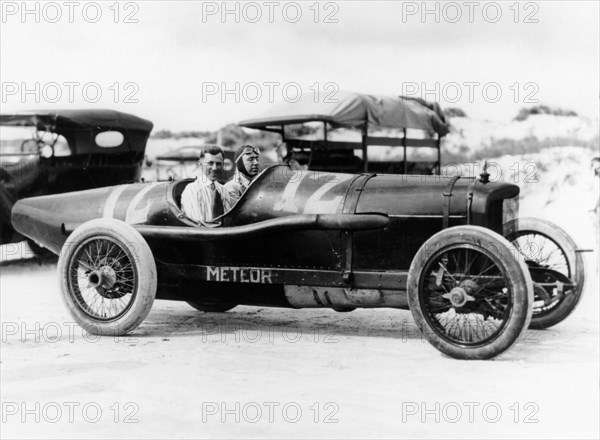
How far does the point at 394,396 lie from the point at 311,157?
755cm

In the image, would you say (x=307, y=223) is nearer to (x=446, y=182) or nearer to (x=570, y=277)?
(x=446, y=182)

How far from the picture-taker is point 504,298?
16.6 ft

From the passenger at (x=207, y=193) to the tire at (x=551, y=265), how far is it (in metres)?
2.29

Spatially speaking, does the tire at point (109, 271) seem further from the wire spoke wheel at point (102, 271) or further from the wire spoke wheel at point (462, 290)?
the wire spoke wheel at point (462, 290)

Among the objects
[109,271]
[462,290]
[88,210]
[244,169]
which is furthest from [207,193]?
[462,290]

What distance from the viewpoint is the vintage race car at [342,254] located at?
505 cm

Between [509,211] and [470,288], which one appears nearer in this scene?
[470,288]

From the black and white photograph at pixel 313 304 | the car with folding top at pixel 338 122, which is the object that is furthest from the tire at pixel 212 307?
the car with folding top at pixel 338 122

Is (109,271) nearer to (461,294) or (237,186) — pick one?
(237,186)

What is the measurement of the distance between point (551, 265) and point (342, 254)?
1.66 meters

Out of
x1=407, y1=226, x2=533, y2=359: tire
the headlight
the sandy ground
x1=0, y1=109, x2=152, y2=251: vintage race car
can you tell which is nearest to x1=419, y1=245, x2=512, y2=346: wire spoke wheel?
x1=407, y1=226, x2=533, y2=359: tire

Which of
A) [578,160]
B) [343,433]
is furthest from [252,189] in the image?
[578,160]

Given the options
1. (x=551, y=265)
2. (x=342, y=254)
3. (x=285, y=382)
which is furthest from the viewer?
(x=551, y=265)

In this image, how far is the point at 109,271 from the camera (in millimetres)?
5945
